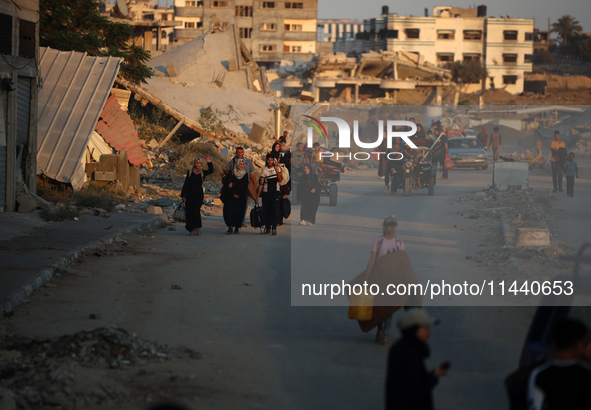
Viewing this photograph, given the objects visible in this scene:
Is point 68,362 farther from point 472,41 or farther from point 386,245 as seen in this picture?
point 472,41

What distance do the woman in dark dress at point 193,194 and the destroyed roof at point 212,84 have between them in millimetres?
14891

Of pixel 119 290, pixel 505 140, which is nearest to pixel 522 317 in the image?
pixel 119 290

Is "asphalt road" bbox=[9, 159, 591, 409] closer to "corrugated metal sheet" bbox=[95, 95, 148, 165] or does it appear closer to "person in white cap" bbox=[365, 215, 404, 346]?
"person in white cap" bbox=[365, 215, 404, 346]

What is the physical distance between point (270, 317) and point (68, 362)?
2.86 metres

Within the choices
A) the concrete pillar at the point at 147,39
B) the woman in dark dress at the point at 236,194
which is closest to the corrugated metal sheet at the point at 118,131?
the woman in dark dress at the point at 236,194

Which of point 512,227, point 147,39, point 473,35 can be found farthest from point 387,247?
point 473,35

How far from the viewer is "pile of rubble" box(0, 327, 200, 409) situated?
627 cm

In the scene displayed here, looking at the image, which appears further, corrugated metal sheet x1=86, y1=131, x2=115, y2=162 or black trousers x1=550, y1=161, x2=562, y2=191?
black trousers x1=550, y1=161, x2=562, y2=191

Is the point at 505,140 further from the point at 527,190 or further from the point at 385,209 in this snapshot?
the point at 385,209

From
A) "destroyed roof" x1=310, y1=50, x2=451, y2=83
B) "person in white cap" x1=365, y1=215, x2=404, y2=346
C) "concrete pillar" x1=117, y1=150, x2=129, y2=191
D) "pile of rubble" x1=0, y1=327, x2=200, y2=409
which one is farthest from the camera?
"destroyed roof" x1=310, y1=50, x2=451, y2=83

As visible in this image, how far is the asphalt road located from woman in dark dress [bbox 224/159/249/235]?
1.45ft

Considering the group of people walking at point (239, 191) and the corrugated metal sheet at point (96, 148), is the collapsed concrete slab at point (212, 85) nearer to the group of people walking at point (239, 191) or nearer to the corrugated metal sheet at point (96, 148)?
the corrugated metal sheet at point (96, 148)

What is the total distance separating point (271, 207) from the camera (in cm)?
1614

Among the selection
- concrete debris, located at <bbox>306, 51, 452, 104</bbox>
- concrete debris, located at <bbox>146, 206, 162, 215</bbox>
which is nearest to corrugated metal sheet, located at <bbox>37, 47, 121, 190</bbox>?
concrete debris, located at <bbox>146, 206, 162, 215</bbox>
